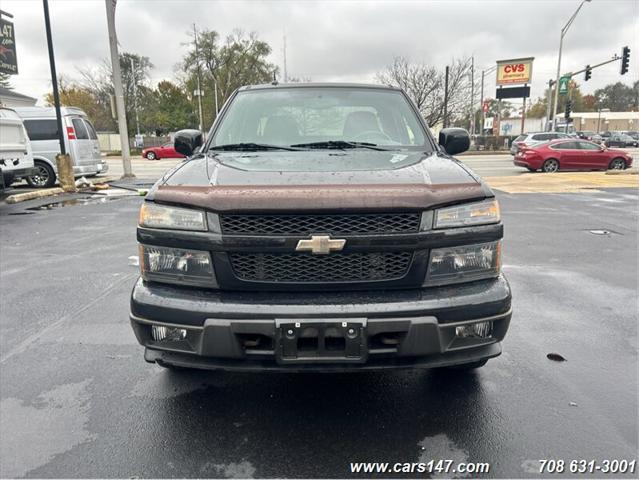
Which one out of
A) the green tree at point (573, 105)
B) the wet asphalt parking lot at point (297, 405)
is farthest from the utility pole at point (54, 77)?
the green tree at point (573, 105)

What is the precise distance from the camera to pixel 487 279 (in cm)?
236

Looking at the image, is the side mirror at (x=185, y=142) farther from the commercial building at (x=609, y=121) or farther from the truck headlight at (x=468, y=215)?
the commercial building at (x=609, y=121)

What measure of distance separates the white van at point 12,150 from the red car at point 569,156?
17.3 m

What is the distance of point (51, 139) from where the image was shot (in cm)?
1409

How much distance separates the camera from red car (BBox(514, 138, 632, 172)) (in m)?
19.0

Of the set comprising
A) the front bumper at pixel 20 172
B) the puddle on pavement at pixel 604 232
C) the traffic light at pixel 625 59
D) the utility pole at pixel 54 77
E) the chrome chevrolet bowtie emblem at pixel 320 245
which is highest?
the traffic light at pixel 625 59

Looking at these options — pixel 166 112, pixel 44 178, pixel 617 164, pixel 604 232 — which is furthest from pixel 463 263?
pixel 166 112

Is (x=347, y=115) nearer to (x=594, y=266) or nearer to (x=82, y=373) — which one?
(x=82, y=373)

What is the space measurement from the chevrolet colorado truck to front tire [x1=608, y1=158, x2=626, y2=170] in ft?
67.9

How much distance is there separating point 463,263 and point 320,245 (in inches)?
28.4

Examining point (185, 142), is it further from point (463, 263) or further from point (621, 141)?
point (621, 141)

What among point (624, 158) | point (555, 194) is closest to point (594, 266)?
point (555, 194)

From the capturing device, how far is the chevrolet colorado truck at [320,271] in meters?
2.12

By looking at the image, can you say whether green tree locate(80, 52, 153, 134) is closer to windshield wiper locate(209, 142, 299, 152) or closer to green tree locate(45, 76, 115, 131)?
green tree locate(45, 76, 115, 131)
